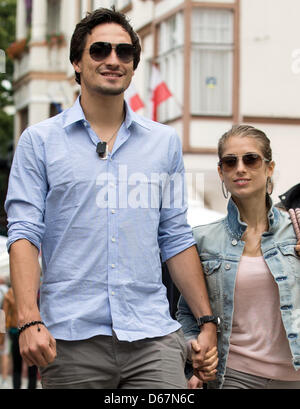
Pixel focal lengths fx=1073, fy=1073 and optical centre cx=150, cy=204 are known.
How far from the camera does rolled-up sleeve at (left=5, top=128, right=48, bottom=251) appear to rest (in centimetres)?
425

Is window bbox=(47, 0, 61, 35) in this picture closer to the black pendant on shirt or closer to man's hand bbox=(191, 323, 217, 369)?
man's hand bbox=(191, 323, 217, 369)

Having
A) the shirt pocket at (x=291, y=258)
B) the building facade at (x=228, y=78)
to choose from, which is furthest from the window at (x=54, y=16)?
the shirt pocket at (x=291, y=258)

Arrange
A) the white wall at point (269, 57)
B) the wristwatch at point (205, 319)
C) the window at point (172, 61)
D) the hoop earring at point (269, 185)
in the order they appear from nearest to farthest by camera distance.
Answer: the wristwatch at point (205, 319) < the hoop earring at point (269, 185) < the white wall at point (269, 57) < the window at point (172, 61)

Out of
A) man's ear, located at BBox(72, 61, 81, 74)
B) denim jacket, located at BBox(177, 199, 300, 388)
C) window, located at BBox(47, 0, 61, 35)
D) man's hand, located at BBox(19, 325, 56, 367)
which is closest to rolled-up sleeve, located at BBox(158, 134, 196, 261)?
denim jacket, located at BBox(177, 199, 300, 388)

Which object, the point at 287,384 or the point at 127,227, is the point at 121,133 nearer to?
the point at 127,227

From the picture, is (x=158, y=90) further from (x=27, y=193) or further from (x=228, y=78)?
(x=27, y=193)

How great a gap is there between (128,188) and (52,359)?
80cm

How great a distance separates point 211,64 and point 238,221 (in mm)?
17877

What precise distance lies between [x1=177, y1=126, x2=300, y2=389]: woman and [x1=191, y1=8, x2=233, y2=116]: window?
58.1ft

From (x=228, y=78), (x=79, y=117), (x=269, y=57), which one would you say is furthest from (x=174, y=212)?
(x=228, y=78)

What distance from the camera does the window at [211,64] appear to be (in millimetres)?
22516

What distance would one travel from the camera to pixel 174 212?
4.64 meters

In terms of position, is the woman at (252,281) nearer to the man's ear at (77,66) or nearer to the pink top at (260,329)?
the pink top at (260,329)

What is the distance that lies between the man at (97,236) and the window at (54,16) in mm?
30556
